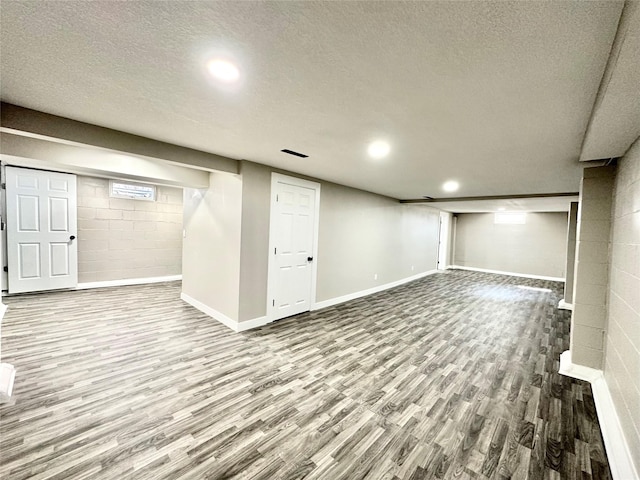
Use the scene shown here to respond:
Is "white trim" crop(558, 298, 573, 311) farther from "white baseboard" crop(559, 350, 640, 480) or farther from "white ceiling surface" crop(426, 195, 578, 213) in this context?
"white baseboard" crop(559, 350, 640, 480)

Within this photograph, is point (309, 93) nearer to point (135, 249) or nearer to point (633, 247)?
point (633, 247)

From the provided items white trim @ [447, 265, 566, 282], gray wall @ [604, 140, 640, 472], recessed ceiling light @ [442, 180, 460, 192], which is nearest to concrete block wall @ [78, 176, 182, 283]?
recessed ceiling light @ [442, 180, 460, 192]

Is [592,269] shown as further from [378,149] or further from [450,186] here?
[378,149]

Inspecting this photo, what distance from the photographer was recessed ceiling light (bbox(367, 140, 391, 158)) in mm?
2590

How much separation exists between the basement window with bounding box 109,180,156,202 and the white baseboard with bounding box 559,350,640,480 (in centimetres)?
763

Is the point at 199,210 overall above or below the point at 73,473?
above

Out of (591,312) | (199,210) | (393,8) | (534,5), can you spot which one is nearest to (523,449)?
(591,312)

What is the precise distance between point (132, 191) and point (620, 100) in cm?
723

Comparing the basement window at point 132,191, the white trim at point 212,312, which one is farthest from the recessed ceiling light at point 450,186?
the basement window at point 132,191

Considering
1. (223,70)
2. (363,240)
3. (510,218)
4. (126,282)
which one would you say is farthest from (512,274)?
(126,282)

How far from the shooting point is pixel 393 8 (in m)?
1.00

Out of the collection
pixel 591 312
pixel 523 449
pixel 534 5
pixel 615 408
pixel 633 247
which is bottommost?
pixel 523 449

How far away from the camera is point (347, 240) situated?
5305 millimetres

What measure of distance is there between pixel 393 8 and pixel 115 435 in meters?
2.86
